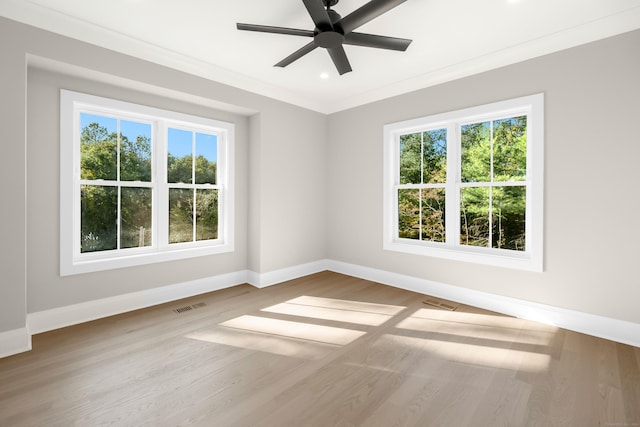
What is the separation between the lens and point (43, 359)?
2.27m

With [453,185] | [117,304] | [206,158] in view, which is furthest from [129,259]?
[453,185]

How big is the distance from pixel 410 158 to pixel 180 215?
324 cm

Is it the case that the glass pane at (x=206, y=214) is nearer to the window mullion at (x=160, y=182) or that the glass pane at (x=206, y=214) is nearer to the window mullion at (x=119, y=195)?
the window mullion at (x=160, y=182)

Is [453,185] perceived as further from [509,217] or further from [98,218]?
[98,218]

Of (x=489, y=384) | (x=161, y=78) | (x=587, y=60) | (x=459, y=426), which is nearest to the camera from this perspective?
(x=459, y=426)

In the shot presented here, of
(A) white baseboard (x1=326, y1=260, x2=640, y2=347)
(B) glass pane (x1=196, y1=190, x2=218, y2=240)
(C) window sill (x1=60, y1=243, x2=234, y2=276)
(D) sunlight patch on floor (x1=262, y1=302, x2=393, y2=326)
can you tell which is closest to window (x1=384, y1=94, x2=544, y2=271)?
(A) white baseboard (x1=326, y1=260, x2=640, y2=347)

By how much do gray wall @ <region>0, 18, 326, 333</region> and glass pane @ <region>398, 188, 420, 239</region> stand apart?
4.54 feet

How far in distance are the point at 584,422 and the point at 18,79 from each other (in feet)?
15.3

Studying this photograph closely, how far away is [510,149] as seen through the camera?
131 inches

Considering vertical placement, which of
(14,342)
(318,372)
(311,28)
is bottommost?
(318,372)

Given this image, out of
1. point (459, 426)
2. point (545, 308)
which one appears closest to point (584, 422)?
point (459, 426)

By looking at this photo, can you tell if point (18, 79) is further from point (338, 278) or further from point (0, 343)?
point (338, 278)

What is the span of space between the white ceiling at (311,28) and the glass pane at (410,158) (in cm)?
73

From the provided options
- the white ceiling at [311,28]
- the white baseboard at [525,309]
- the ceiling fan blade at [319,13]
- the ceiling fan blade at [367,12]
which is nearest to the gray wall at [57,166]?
the white ceiling at [311,28]
